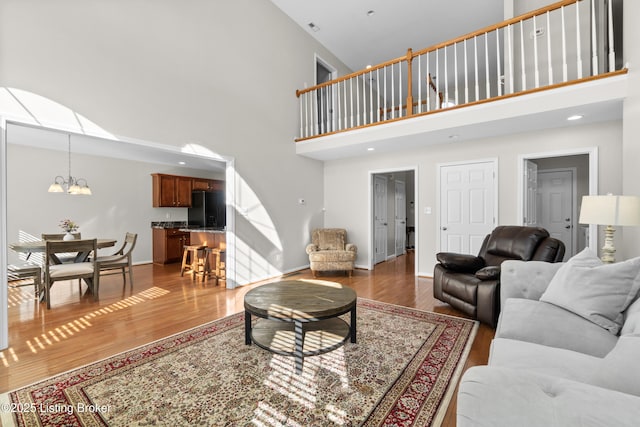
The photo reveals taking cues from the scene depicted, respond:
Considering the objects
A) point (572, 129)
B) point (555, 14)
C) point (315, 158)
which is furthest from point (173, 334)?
point (555, 14)

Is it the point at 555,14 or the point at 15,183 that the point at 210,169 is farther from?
the point at 555,14

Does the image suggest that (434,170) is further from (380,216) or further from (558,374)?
(558,374)

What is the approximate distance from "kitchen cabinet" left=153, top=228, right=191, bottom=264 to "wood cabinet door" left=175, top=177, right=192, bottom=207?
815 millimetres

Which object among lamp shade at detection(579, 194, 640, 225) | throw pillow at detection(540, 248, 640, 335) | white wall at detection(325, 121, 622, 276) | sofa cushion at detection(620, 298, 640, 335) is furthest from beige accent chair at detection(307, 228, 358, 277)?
sofa cushion at detection(620, 298, 640, 335)

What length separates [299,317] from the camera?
2092mm

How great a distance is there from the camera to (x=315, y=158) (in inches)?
241

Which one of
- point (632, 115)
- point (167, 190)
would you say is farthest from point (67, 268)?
point (632, 115)

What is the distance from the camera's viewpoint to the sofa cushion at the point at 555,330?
1.50 m

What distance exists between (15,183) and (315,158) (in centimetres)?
566

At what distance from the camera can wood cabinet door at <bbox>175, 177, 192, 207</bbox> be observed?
23.7 ft

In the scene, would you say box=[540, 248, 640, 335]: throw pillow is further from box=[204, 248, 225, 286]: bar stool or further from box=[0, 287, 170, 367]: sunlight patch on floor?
box=[204, 248, 225, 286]: bar stool

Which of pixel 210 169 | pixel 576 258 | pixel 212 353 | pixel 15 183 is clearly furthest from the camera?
pixel 210 169

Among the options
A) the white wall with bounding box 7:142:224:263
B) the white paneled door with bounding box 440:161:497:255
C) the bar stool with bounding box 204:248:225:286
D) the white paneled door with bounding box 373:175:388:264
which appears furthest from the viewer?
the white paneled door with bounding box 373:175:388:264

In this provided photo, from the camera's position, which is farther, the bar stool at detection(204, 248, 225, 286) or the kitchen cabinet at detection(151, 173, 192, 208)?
the kitchen cabinet at detection(151, 173, 192, 208)
